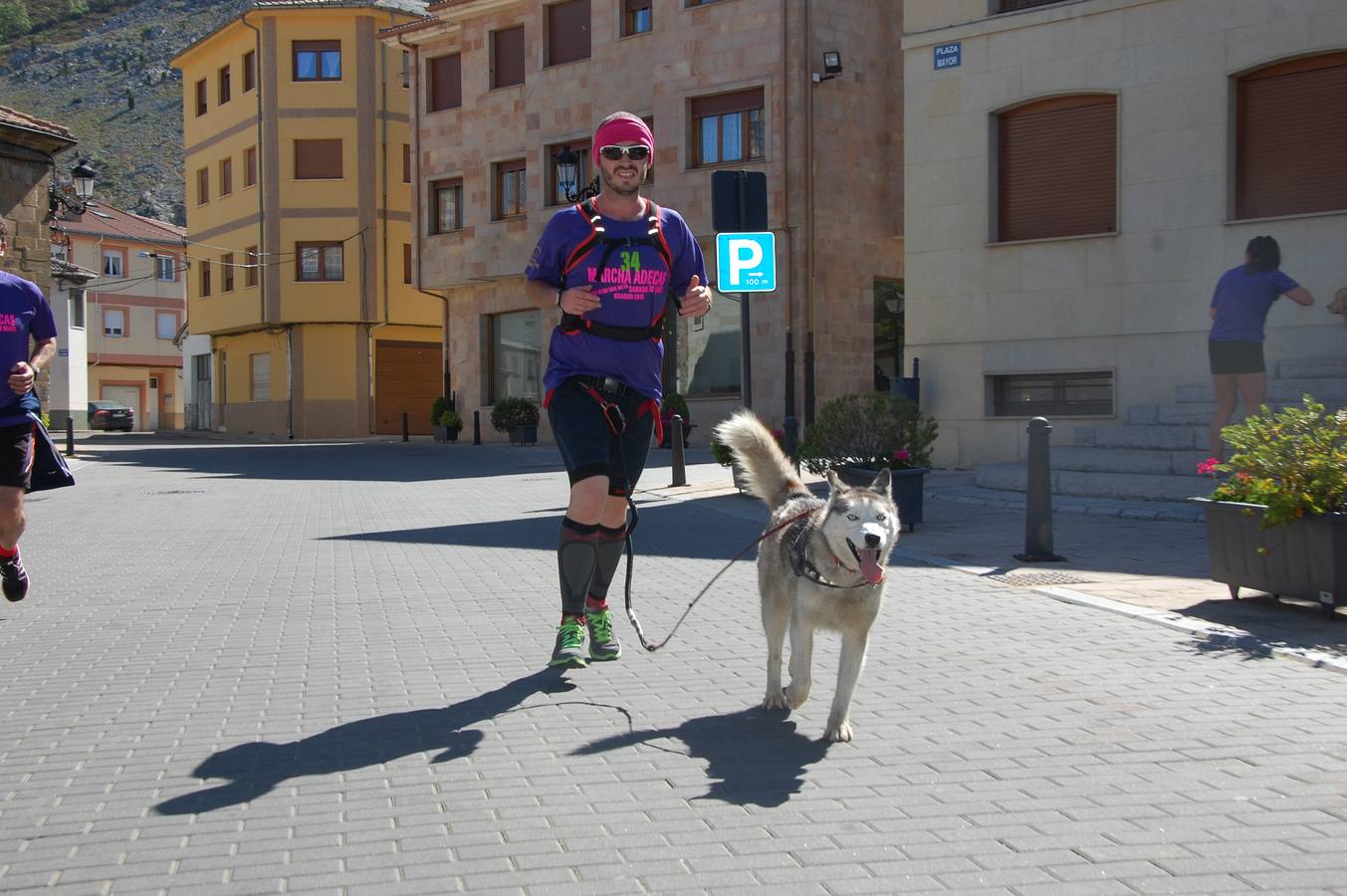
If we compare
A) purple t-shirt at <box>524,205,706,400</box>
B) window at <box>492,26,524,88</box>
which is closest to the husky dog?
purple t-shirt at <box>524,205,706,400</box>

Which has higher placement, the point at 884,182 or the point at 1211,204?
the point at 884,182

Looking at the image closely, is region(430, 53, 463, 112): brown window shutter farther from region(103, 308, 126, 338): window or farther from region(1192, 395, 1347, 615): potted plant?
region(103, 308, 126, 338): window

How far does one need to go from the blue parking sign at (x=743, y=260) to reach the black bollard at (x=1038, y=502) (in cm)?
574

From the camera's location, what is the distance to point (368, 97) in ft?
144

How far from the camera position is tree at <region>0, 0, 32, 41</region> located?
379 feet

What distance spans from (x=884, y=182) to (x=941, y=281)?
42.0 ft

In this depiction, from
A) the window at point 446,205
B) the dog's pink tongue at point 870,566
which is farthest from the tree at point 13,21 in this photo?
the dog's pink tongue at point 870,566

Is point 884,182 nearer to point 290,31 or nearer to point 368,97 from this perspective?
point 368,97

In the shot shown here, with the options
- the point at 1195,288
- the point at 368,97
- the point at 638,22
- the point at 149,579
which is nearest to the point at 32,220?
the point at 638,22

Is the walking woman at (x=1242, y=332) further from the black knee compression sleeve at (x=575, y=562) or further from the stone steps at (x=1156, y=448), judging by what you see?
the black knee compression sleeve at (x=575, y=562)

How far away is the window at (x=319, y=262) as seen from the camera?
44.3 metres

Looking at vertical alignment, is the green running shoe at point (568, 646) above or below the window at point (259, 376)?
below

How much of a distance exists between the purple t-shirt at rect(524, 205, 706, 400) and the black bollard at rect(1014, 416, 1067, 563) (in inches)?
181

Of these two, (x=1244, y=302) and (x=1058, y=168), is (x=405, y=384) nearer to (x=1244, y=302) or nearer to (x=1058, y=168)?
(x=1058, y=168)
